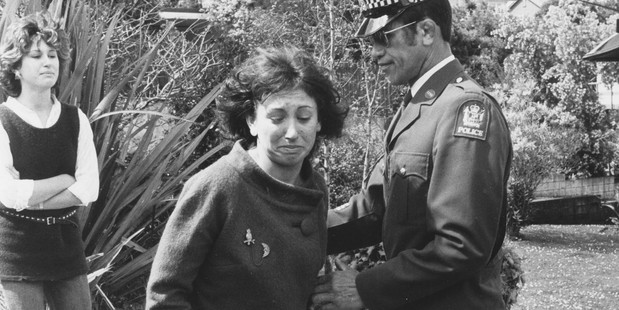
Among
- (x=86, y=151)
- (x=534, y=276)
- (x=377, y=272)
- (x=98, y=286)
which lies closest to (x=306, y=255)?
(x=377, y=272)

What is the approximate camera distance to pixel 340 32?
315 inches

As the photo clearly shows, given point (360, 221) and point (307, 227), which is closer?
point (307, 227)

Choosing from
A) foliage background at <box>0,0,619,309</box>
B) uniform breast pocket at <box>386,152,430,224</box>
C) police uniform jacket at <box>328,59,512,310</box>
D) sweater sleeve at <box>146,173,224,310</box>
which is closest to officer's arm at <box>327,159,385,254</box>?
police uniform jacket at <box>328,59,512,310</box>

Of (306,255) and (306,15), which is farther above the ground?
(306,15)

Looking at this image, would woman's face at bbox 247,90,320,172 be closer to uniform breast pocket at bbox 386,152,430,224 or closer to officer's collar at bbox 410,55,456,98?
uniform breast pocket at bbox 386,152,430,224

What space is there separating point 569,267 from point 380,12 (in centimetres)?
849

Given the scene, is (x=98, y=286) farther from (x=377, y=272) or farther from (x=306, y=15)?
(x=306, y=15)

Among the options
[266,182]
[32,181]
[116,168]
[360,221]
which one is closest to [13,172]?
[32,181]

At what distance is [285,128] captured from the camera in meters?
2.51

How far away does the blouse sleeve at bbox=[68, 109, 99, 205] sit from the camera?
4238 mm

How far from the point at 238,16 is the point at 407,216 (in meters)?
6.79

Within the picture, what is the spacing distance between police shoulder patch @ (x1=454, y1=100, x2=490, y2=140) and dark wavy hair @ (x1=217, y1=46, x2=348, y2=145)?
0.41 metres

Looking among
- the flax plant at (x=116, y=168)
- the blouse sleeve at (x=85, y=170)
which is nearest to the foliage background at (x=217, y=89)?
the flax plant at (x=116, y=168)

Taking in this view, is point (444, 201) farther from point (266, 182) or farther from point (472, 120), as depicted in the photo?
point (266, 182)
